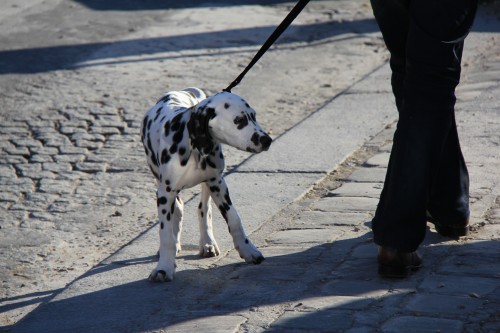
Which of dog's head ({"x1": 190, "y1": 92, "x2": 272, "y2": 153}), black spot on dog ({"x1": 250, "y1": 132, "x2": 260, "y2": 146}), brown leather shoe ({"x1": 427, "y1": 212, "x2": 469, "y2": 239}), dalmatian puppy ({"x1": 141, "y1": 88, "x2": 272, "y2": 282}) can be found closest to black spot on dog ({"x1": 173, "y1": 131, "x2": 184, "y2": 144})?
dalmatian puppy ({"x1": 141, "y1": 88, "x2": 272, "y2": 282})

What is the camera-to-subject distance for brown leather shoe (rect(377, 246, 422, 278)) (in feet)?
13.8

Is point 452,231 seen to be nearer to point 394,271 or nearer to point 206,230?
point 394,271

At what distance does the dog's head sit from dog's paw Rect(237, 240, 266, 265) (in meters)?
0.54

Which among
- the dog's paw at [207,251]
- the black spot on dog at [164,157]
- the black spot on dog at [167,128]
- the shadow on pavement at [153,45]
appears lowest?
the dog's paw at [207,251]

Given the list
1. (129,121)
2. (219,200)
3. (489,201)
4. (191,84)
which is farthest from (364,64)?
(219,200)

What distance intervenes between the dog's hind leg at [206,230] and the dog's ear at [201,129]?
39 centimetres

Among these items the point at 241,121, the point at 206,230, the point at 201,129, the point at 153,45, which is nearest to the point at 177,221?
the point at 206,230

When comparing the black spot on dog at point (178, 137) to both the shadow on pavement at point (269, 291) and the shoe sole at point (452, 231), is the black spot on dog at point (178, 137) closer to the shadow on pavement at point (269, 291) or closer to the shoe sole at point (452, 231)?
the shadow on pavement at point (269, 291)

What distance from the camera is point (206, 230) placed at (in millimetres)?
4848

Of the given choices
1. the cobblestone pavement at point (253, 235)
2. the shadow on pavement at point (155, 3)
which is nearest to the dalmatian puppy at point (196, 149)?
the cobblestone pavement at point (253, 235)

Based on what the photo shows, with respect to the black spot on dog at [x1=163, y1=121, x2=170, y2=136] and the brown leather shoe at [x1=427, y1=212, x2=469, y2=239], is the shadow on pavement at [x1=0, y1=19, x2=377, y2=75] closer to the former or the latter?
the black spot on dog at [x1=163, y1=121, x2=170, y2=136]

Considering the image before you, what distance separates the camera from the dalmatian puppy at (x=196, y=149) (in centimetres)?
431

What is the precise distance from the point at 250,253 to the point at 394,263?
748 millimetres

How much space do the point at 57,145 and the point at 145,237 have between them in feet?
7.79
